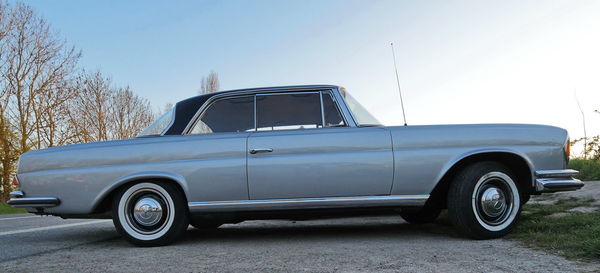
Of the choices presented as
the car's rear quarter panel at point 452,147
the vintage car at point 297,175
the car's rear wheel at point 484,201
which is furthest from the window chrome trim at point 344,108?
the car's rear wheel at point 484,201

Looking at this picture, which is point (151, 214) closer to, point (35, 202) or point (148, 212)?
Result: point (148, 212)

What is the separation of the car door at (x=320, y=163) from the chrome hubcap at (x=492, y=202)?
83 cm

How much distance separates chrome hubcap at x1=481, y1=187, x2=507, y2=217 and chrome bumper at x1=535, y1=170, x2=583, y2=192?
34 centimetres

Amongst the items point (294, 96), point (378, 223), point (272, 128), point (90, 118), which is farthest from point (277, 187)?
point (90, 118)

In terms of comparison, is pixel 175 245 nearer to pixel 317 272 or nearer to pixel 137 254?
pixel 137 254

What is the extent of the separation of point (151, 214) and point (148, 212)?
1.2 inches

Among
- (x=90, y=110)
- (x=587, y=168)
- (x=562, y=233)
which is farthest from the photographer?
(x=90, y=110)

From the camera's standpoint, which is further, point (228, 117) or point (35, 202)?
point (228, 117)

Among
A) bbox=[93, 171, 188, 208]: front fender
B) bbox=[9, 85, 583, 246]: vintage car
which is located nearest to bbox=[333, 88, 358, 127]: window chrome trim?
bbox=[9, 85, 583, 246]: vintage car

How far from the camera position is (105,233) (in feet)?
16.6

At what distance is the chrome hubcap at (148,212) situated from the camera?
3932mm

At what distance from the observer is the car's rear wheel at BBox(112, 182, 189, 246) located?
3.89 m

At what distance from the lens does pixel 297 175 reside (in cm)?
386

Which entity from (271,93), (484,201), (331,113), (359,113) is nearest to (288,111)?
(271,93)
